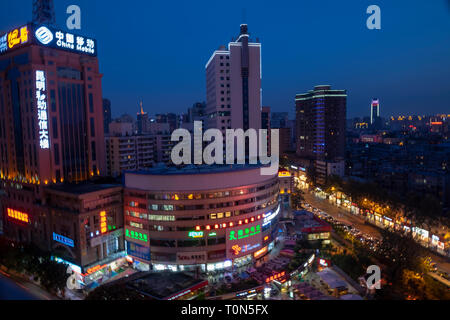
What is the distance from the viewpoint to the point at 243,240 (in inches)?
824

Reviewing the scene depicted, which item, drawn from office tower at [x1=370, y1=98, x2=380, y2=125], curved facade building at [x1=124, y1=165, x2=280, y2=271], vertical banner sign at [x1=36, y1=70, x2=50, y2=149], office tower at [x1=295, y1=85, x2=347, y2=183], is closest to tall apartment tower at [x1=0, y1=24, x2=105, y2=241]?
vertical banner sign at [x1=36, y1=70, x2=50, y2=149]

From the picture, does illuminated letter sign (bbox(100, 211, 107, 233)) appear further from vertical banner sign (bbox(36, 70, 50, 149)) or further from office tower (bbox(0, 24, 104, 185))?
vertical banner sign (bbox(36, 70, 50, 149))

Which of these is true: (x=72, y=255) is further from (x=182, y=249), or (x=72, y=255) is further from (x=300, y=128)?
(x=300, y=128)

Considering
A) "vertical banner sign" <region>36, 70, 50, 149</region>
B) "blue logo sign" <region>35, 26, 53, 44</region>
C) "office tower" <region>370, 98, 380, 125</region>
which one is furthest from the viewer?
"office tower" <region>370, 98, 380, 125</region>

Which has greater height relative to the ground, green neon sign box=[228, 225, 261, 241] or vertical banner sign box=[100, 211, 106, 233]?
vertical banner sign box=[100, 211, 106, 233]

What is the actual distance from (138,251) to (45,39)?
1773 cm

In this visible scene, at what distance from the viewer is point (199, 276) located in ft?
62.8

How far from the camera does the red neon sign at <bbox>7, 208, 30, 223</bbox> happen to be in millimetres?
23569

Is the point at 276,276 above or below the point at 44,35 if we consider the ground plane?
below

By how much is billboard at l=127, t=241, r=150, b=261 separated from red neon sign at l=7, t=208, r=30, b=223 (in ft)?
29.3

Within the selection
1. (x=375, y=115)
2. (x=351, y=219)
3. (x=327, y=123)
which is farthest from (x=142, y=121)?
(x=375, y=115)

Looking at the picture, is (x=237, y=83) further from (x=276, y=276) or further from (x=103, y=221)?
(x=276, y=276)
